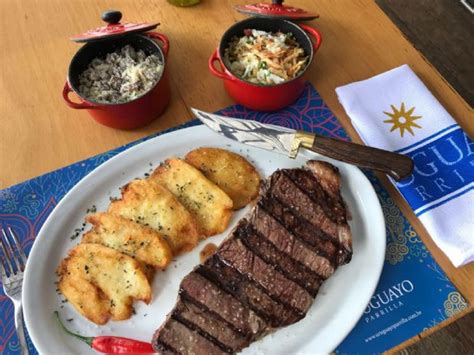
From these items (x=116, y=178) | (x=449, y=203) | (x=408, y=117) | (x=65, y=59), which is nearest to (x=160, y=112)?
(x=116, y=178)

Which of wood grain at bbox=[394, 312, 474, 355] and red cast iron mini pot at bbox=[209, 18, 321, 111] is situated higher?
red cast iron mini pot at bbox=[209, 18, 321, 111]

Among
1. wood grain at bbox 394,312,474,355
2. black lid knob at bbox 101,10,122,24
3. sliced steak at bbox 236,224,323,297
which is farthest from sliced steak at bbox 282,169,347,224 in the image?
wood grain at bbox 394,312,474,355

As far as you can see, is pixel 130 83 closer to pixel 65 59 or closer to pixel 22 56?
pixel 65 59

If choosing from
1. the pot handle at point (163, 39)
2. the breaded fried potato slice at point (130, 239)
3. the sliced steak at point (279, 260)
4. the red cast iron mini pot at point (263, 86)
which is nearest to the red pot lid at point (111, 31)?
the pot handle at point (163, 39)

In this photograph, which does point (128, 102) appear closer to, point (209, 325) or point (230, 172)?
point (230, 172)

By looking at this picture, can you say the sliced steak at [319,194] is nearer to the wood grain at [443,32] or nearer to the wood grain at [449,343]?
the wood grain at [449,343]

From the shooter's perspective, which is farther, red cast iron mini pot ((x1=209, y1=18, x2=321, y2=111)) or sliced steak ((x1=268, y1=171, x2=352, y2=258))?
red cast iron mini pot ((x1=209, y1=18, x2=321, y2=111))

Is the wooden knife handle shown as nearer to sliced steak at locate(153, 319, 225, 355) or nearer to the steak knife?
the steak knife

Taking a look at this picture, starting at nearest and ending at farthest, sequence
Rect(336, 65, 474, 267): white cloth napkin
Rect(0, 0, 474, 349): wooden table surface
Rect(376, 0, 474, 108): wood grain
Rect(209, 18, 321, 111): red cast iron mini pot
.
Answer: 1. Rect(336, 65, 474, 267): white cloth napkin
2. Rect(209, 18, 321, 111): red cast iron mini pot
3. Rect(0, 0, 474, 349): wooden table surface
4. Rect(376, 0, 474, 108): wood grain
